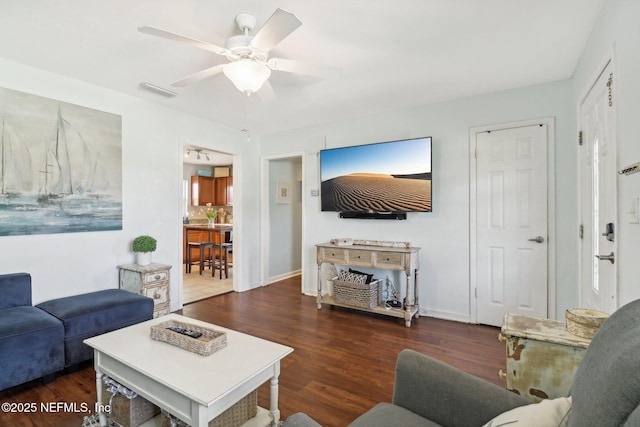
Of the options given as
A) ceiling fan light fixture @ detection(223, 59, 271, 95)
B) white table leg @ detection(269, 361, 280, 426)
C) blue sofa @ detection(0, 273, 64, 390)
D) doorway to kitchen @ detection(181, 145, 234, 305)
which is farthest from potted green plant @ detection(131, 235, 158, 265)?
doorway to kitchen @ detection(181, 145, 234, 305)

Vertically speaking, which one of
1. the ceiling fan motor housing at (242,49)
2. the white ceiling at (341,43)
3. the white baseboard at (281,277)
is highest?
the white ceiling at (341,43)

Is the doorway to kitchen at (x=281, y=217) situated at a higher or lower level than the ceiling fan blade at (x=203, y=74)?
lower

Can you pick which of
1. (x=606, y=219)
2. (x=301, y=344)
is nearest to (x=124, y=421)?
(x=301, y=344)

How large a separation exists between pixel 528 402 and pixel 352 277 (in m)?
2.70

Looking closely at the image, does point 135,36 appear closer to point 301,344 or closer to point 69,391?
point 69,391

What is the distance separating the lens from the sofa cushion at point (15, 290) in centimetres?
239

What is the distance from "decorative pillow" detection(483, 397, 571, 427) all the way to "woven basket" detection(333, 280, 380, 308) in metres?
2.71

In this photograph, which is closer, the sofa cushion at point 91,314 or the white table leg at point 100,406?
the white table leg at point 100,406

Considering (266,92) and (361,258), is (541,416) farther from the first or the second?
(361,258)

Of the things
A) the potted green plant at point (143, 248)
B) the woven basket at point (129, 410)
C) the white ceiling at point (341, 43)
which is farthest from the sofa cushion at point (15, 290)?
the white ceiling at point (341, 43)

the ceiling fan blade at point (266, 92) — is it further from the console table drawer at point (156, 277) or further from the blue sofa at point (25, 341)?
the blue sofa at point (25, 341)

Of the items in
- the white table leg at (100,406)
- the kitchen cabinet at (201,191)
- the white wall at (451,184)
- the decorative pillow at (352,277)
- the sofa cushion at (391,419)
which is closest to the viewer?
the sofa cushion at (391,419)

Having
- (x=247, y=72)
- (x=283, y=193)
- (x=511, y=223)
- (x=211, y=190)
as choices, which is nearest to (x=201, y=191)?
(x=211, y=190)

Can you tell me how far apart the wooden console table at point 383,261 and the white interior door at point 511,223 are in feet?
2.23
